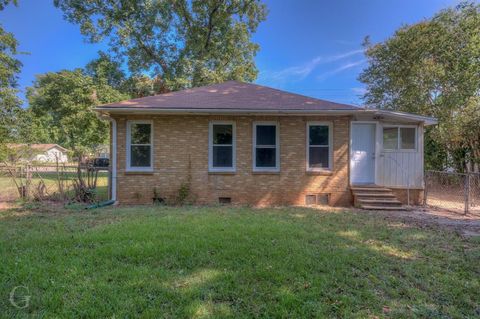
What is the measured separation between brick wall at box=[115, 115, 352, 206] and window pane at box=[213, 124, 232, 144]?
279mm

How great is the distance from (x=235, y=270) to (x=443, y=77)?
16234 mm

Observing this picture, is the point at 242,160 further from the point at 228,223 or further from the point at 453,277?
the point at 453,277

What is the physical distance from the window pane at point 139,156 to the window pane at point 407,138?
29.0ft

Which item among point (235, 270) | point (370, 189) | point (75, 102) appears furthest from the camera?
point (75, 102)

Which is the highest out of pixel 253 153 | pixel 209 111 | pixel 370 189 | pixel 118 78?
pixel 118 78

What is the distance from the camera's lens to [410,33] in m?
15.4

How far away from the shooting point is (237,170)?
9375 millimetres

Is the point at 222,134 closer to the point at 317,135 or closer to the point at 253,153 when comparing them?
the point at 253,153

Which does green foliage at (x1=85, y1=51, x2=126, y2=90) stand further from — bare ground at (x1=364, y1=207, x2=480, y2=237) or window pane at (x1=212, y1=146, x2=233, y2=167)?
bare ground at (x1=364, y1=207, x2=480, y2=237)

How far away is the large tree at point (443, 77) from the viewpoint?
1398 cm

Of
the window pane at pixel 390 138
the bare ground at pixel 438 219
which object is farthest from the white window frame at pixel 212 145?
the window pane at pixel 390 138

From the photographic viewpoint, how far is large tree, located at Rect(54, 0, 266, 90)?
20484 millimetres

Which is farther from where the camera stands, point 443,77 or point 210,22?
point 210,22

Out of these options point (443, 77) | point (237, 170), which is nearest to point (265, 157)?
point (237, 170)
